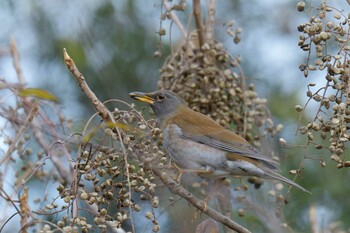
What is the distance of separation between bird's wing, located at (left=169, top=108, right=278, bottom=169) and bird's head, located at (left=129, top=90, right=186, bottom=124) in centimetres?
8

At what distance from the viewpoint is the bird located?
5246 millimetres

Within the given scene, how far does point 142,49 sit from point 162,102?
4.84 feet

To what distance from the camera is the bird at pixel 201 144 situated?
5246 millimetres

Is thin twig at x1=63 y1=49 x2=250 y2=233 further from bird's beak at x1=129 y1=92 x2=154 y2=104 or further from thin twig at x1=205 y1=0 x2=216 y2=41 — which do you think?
thin twig at x1=205 y1=0 x2=216 y2=41

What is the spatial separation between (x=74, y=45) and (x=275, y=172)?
107 inches

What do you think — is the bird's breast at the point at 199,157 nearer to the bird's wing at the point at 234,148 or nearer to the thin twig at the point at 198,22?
the bird's wing at the point at 234,148

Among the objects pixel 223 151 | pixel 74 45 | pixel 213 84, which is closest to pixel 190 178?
pixel 223 151

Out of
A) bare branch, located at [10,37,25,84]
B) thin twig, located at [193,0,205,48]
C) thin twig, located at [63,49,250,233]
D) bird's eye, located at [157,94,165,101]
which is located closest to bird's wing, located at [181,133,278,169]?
bird's eye, located at [157,94,165,101]

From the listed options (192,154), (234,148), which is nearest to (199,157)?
(192,154)

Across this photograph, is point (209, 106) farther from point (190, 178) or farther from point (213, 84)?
point (190, 178)

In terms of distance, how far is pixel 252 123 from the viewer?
5.46 m

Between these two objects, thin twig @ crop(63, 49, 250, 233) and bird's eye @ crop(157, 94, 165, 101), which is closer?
thin twig @ crop(63, 49, 250, 233)

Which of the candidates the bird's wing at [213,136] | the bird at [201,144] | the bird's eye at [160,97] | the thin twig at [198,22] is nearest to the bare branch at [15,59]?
the bird at [201,144]

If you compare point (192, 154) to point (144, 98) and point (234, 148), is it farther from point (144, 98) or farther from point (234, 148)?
point (144, 98)
